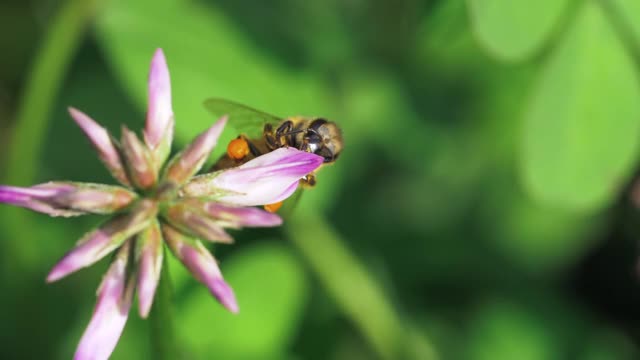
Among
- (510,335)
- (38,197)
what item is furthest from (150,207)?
(510,335)

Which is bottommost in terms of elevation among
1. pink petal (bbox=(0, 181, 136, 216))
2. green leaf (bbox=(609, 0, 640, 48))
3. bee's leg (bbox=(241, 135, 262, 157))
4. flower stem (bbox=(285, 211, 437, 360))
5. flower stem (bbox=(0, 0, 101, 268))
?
flower stem (bbox=(285, 211, 437, 360))

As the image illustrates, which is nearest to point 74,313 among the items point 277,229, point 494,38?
point 277,229

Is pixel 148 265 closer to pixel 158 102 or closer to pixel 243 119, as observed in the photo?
pixel 158 102

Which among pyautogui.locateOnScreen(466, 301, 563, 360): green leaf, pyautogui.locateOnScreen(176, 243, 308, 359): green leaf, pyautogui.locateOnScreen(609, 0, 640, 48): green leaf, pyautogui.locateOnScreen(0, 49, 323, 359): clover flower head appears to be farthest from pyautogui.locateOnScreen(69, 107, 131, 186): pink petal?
pyautogui.locateOnScreen(466, 301, 563, 360): green leaf

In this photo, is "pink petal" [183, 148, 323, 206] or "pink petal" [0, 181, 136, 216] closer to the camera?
"pink petal" [0, 181, 136, 216]

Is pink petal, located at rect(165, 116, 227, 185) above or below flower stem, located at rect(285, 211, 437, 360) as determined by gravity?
above

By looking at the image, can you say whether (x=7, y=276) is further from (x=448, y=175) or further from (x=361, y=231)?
(x=448, y=175)

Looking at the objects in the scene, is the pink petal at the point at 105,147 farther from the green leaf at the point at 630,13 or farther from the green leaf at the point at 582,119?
the green leaf at the point at 630,13

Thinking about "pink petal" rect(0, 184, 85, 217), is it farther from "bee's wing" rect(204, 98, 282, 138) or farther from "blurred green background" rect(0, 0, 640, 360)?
"blurred green background" rect(0, 0, 640, 360)
